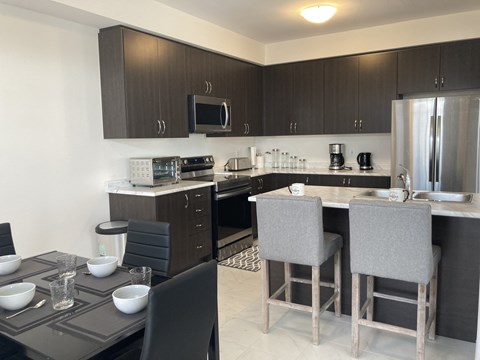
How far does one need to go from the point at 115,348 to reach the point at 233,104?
4.13 metres

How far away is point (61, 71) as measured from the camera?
11.3 ft

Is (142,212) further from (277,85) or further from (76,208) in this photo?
(277,85)

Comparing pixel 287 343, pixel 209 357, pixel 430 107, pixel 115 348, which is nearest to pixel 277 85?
pixel 430 107

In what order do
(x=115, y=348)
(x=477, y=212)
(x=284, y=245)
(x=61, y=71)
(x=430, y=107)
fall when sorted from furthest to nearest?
1. (x=430, y=107)
2. (x=61, y=71)
3. (x=284, y=245)
4. (x=477, y=212)
5. (x=115, y=348)

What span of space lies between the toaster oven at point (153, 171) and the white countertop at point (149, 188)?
6cm

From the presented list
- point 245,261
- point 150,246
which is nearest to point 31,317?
point 150,246

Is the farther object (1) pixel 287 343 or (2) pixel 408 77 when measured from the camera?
(2) pixel 408 77

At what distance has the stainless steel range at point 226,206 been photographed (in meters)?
4.38

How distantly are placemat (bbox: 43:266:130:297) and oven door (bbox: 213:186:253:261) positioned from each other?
237 cm

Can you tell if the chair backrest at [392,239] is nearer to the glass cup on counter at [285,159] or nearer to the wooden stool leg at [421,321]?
the wooden stool leg at [421,321]

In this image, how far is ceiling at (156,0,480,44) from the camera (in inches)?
156

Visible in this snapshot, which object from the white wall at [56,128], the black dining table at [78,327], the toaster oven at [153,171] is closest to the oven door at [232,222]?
the toaster oven at [153,171]

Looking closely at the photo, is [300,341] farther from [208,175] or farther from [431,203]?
[208,175]

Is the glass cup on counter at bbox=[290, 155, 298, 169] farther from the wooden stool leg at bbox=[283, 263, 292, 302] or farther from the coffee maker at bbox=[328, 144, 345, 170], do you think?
the wooden stool leg at bbox=[283, 263, 292, 302]
